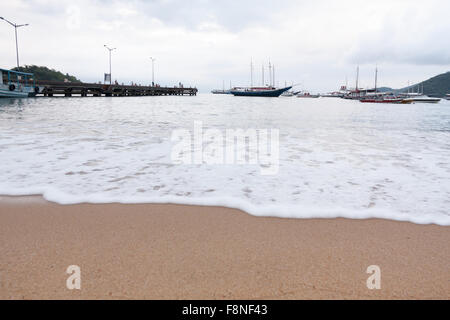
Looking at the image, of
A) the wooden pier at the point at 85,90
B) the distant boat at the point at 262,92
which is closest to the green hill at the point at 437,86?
the distant boat at the point at 262,92

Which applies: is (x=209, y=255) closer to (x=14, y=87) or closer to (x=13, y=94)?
(x=14, y=87)

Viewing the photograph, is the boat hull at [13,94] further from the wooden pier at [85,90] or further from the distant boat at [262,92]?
the distant boat at [262,92]

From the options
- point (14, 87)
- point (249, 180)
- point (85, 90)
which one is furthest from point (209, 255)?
point (85, 90)

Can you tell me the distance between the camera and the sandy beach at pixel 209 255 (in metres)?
1.67

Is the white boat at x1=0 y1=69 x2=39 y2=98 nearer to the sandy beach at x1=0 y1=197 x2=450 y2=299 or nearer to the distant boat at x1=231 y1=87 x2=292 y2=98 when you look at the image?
the sandy beach at x1=0 y1=197 x2=450 y2=299

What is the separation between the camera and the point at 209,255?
205 cm

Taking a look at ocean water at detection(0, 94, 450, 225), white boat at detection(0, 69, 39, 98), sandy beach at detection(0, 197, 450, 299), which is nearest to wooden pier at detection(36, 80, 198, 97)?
white boat at detection(0, 69, 39, 98)

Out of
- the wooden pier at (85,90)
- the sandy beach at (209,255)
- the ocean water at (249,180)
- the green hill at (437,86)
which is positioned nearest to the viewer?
the sandy beach at (209,255)

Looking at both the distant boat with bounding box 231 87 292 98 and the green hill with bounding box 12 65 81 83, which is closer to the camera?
the distant boat with bounding box 231 87 292 98

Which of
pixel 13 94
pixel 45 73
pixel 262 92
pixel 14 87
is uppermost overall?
pixel 45 73

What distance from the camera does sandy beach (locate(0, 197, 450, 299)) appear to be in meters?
1.67

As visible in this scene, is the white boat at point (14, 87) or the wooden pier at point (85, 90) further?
the wooden pier at point (85, 90)

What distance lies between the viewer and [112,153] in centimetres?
554

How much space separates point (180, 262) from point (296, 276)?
778mm
